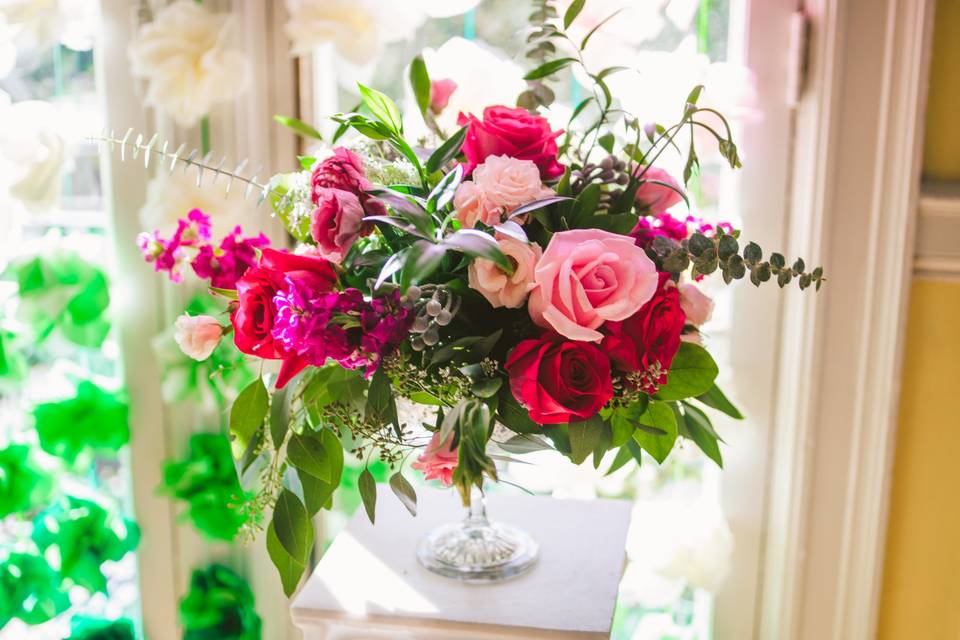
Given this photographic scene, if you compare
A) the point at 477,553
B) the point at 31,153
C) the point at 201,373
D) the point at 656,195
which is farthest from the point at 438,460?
the point at 31,153

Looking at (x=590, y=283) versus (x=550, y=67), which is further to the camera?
(x=550, y=67)

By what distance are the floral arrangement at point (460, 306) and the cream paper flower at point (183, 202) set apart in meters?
0.33

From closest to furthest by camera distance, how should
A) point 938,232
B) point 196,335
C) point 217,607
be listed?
1. point 196,335
2. point 938,232
3. point 217,607

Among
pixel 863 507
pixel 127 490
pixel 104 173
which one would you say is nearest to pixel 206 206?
pixel 104 173

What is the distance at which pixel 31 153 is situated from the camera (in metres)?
1.32

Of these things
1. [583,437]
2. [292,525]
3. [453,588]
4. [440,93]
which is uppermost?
[440,93]

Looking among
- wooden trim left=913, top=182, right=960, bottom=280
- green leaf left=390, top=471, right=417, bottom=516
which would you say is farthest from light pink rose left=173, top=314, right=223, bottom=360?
wooden trim left=913, top=182, right=960, bottom=280

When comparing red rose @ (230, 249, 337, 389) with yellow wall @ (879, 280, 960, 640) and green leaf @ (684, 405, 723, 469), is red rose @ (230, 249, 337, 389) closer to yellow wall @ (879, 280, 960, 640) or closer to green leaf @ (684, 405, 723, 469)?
green leaf @ (684, 405, 723, 469)

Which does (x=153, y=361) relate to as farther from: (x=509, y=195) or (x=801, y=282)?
(x=801, y=282)

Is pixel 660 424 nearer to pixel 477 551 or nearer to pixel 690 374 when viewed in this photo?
pixel 690 374

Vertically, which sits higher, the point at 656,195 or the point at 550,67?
the point at 550,67

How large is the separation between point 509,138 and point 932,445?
810mm

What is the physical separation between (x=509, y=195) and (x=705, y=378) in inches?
11.1

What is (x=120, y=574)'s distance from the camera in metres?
1.58
